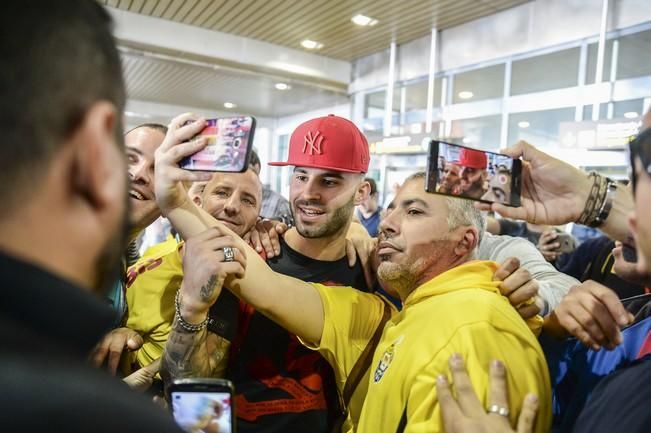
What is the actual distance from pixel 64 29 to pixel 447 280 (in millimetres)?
1209

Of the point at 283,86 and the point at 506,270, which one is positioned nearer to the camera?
the point at 506,270

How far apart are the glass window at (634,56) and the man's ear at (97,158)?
6286mm

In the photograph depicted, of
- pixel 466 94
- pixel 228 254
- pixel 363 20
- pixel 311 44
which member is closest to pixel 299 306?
pixel 228 254

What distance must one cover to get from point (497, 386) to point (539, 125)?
6045 millimetres

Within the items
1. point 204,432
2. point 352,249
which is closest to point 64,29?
point 204,432

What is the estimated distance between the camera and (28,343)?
0.44 meters

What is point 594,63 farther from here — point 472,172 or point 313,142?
point 472,172

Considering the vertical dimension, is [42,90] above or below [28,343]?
above

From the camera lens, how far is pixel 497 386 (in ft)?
3.45

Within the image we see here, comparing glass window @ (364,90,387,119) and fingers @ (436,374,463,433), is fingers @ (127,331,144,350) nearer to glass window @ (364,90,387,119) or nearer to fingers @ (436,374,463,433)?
fingers @ (436,374,463,433)

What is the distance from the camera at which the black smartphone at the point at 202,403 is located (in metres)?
0.97

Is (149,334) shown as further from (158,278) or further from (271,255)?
(271,255)

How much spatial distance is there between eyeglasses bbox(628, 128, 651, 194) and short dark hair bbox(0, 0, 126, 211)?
0.94 meters

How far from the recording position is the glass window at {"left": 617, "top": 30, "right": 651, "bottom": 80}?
5.30 metres
